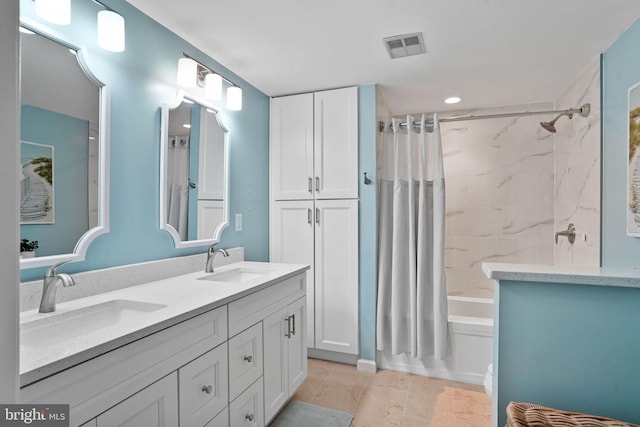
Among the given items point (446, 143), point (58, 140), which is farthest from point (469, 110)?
point (58, 140)

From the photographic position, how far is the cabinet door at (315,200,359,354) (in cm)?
262

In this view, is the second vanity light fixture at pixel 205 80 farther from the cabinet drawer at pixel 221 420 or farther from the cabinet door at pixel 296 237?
the cabinet drawer at pixel 221 420

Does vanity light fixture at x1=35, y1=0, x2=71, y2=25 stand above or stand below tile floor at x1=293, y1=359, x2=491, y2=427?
above

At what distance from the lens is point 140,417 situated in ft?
3.32

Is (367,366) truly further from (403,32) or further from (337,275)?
(403,32)

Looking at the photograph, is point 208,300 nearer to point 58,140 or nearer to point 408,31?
point 58,140

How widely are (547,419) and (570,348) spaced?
13.4 inches

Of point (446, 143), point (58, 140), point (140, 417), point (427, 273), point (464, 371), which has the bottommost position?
point (464, 371)

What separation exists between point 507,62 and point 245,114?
1.90 metres

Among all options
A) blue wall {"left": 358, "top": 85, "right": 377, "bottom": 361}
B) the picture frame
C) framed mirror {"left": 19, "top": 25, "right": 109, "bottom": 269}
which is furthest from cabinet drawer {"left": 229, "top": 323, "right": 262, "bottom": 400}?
blue wall {"left": 358, "top": 85, "right": 377, "bottom": 361}

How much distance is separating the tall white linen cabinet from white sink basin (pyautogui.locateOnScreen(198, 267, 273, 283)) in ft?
2.35

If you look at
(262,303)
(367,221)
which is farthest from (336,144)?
(262,303)

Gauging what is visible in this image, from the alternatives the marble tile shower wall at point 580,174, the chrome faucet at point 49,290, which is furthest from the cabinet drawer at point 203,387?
the marble tile shower wall at point 580,174

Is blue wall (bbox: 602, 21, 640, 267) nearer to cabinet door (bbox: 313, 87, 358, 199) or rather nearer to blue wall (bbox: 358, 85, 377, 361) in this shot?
blue wall (bbox: 358, 85, 377, 361)
